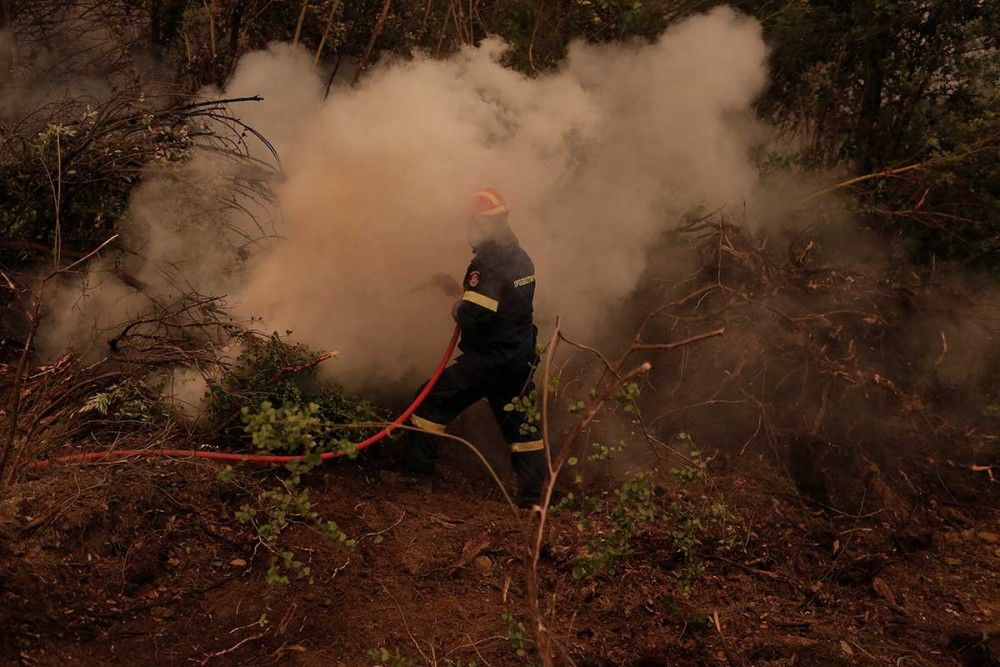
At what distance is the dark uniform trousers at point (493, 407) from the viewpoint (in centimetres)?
541

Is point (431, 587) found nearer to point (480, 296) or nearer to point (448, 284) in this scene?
point (480, 296)

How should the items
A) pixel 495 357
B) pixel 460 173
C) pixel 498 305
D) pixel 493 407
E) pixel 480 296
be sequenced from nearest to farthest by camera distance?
1. pixel 480 296
2. pixel 498 305
3. pixel 495 357
4. pixel 493 407
5. pixel 460 173

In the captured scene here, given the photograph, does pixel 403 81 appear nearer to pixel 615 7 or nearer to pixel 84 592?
pixel 615 7

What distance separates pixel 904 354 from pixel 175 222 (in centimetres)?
596

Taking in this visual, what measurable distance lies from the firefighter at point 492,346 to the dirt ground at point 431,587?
1.19 feet

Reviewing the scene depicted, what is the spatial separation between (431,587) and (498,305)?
5.75 feet

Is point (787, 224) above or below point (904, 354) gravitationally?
above

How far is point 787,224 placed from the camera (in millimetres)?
7582

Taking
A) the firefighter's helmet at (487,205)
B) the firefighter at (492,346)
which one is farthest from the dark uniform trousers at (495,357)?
the firefighter's helmet at (487,205)

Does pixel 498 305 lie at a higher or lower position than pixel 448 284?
higher

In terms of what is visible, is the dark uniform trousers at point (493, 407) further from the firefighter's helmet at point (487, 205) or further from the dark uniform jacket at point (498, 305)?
the firefighter's helmet at point (487, 205)

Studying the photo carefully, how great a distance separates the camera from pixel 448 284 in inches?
227

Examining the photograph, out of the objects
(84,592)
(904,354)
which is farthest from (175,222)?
(904,354)

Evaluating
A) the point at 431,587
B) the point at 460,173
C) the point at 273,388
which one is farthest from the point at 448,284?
the point at 431,587
